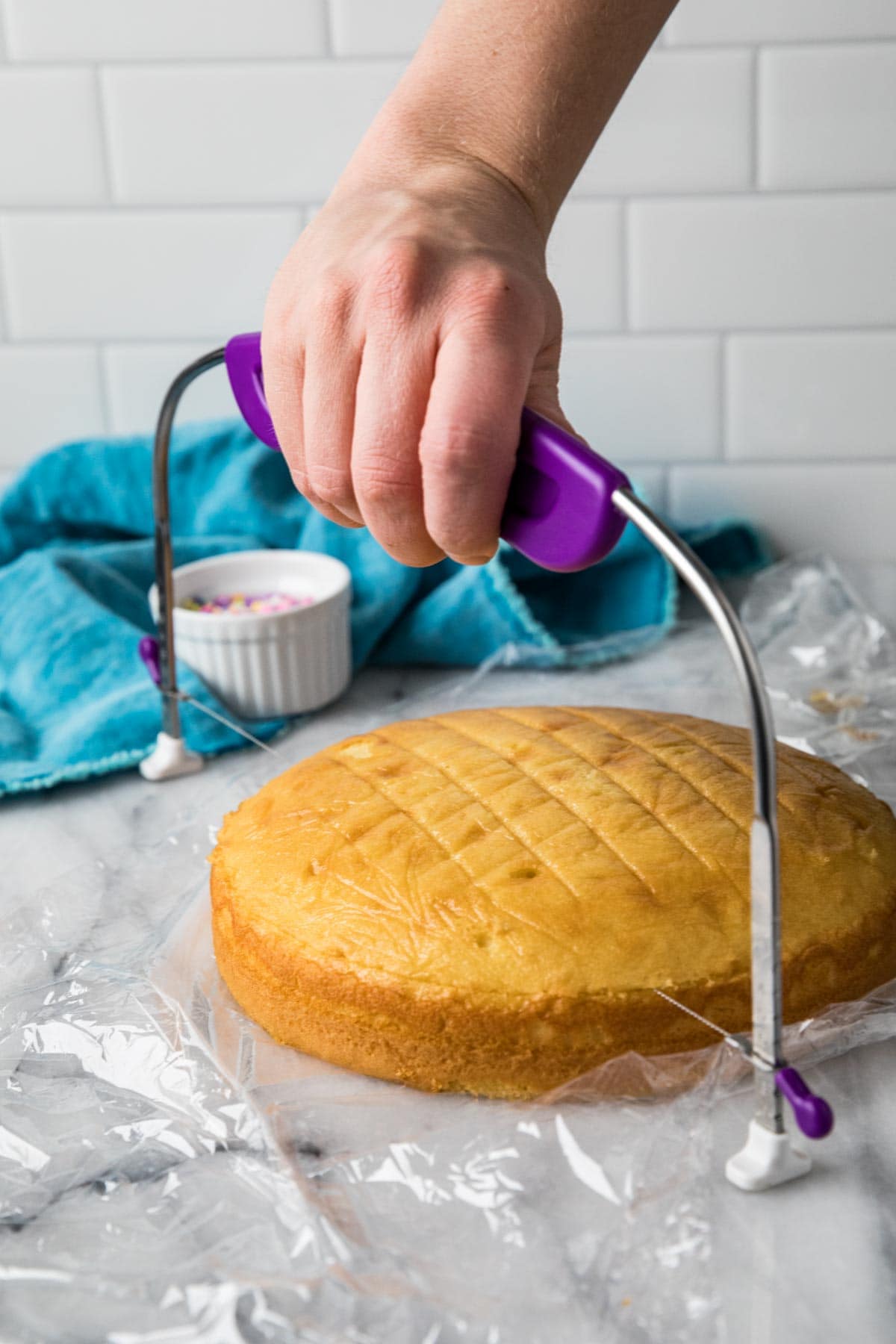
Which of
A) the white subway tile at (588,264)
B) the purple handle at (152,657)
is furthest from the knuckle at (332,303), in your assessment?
the white subway tile at (588,264)

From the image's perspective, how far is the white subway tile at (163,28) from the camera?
1529 millimetres

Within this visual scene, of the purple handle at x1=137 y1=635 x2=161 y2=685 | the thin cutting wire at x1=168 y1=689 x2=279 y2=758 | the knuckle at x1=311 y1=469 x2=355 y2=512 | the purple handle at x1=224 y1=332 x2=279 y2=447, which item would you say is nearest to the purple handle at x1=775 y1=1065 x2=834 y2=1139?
the knuckle at x1=311 y1=469 x2=355 y2=512

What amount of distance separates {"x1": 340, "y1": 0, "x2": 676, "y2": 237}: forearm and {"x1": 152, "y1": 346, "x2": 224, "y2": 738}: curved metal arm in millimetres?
263

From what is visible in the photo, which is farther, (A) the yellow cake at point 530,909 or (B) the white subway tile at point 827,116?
(B) the white subway tile at point 827,116

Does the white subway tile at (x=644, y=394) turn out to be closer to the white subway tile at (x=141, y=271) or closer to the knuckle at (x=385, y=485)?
the white subway tile at (x=141, y=271)

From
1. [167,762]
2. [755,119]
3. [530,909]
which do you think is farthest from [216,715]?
[755,119]

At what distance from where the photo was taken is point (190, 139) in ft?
5.21

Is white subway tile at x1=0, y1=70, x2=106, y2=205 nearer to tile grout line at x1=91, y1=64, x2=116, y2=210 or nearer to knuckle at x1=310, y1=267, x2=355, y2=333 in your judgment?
tile grout line at x1=91, y1=64, x2=116, y2=210

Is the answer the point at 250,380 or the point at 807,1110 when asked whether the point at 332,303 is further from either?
the point at 807,1110

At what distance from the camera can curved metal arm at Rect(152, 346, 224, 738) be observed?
3.66 feet

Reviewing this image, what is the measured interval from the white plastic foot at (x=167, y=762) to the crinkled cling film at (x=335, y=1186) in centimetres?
25

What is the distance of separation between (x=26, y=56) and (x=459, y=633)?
847 mm

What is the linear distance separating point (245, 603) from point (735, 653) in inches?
34.0

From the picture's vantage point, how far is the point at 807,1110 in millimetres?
685
